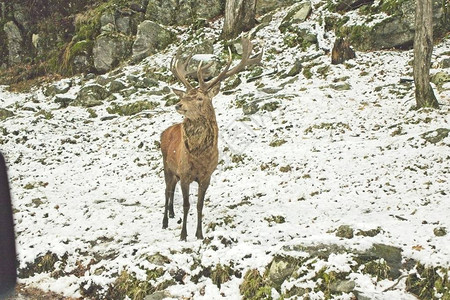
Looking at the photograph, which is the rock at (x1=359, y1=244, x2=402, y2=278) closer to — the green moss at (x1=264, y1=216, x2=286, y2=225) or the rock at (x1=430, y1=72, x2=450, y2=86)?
the green moss at (x1=264, y1=216, x2=286, y2=225)

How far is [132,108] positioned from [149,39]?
7722 mm

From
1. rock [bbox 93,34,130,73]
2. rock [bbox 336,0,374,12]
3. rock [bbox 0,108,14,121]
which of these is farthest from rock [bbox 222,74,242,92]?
rock [bbox 0,108,14,121]

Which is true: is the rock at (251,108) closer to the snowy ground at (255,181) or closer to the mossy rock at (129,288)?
the snowy ground at (255,181)

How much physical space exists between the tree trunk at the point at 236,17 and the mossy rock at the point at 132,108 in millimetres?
→ 6781

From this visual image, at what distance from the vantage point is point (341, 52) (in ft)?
50.7

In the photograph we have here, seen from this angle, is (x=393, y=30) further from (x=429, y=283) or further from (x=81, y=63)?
(x=81, y=63)

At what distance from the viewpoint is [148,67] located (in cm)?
2064

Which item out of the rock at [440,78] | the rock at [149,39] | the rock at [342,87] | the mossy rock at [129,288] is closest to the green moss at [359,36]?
the rock at [342,87]

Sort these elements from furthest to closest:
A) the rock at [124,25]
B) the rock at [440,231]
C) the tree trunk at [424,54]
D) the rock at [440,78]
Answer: the rock at [124,25]
the rock at [440,78]
the tree trunk at [424,54]
the rock at [440,231]

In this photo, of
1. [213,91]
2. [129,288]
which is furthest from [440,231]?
[129,288]

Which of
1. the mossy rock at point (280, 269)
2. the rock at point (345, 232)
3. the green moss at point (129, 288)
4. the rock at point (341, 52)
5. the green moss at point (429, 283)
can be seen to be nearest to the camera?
the green moss at point (429, 283)

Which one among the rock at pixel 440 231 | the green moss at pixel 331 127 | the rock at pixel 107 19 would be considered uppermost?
the rock at pixel 107 19

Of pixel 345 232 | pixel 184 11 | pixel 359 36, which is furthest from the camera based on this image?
pixel 184 11

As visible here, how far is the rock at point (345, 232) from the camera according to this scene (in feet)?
16.6
